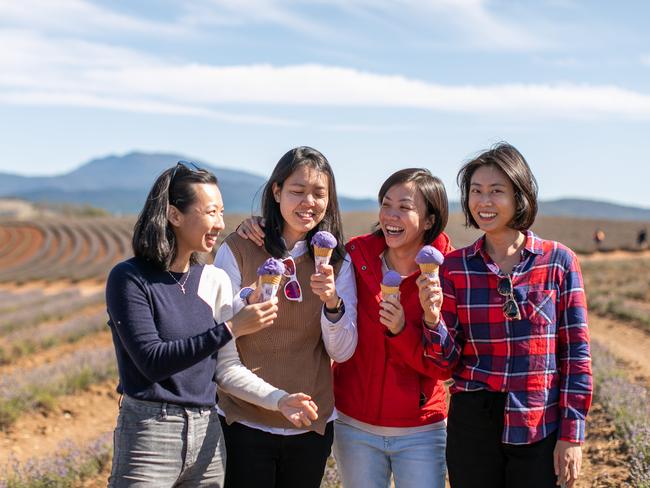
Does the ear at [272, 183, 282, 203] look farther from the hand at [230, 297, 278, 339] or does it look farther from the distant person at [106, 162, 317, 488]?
the hand at [230, 297, 278, 339]

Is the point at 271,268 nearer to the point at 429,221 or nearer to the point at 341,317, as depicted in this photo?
the point at 341,317

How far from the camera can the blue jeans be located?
3.52 meters

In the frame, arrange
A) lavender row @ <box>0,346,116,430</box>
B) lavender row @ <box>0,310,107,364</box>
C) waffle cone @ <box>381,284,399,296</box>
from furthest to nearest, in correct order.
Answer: lavender row @ <box>0,310,107,364</box> → lavender row @ <box>0,346,116,430</box> → waffle cone @ <box>381,284,399,296</box>

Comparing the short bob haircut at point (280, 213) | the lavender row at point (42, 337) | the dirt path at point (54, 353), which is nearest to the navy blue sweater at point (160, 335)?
the short bob haircut at point (280, 213)

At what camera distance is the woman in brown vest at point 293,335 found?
3.44m

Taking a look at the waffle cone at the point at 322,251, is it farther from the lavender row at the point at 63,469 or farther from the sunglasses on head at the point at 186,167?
the lavender row at the point at 63,469

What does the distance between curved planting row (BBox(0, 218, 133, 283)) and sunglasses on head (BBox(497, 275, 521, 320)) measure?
3268 cm

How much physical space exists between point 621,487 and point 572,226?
191ft

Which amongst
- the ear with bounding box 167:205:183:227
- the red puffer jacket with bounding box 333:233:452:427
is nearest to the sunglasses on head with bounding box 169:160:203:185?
the ear with bounding box 167:205:183:227

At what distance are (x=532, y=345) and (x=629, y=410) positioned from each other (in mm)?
4023

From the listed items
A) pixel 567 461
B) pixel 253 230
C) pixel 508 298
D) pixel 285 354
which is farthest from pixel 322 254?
pixel 567 461

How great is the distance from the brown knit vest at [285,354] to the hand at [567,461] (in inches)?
40.5

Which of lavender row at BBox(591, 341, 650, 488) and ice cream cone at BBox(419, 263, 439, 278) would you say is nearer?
ice cream cone at BBox(419, 263, 439, 278)

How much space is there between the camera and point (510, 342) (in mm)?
3191
